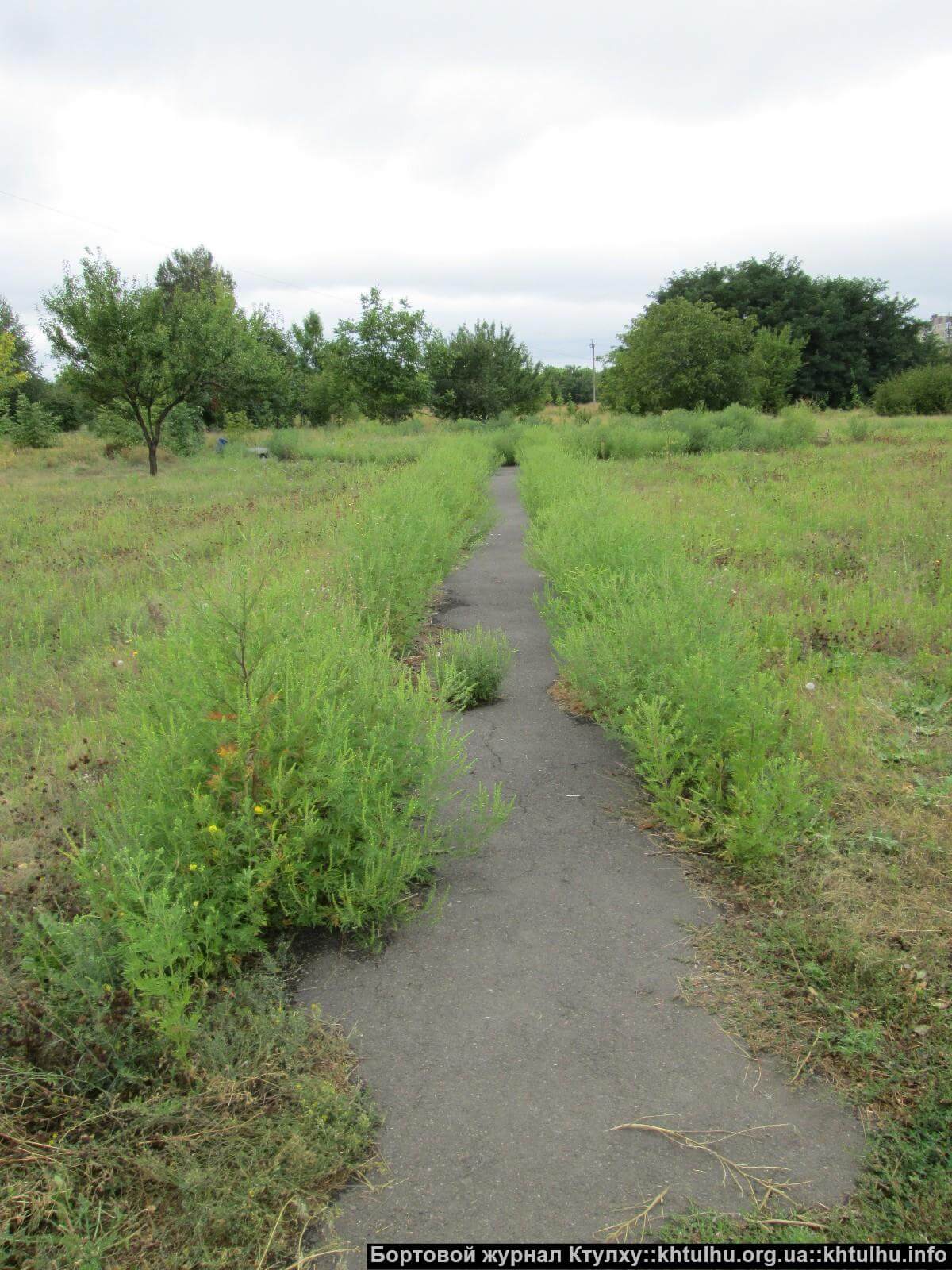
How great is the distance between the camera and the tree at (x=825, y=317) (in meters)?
46.2

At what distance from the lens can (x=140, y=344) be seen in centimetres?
2194

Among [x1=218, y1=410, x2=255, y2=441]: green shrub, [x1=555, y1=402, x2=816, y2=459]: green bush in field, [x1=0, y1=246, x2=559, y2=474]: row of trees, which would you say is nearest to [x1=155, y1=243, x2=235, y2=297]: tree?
[x1=0, y1=246, x2=559, y2=474]: row of trees

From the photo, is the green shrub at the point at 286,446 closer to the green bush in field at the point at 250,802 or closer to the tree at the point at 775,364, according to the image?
the tree at the point at 775,364

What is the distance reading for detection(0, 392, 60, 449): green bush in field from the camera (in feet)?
99.9

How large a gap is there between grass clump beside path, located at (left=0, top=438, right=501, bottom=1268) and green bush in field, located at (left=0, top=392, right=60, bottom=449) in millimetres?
30789

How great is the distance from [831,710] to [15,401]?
129 feet

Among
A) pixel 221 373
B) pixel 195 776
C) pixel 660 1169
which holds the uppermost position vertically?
pixel 221 373

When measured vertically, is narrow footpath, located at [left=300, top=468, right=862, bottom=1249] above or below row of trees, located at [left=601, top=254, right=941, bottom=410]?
below

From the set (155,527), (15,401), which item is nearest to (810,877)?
(155,527)

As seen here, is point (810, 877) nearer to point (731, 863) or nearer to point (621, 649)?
point (731, 863)

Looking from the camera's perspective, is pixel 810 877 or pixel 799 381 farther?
pixel 799 381

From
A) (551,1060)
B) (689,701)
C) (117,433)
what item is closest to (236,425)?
(117,433)

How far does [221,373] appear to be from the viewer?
23.7 metres

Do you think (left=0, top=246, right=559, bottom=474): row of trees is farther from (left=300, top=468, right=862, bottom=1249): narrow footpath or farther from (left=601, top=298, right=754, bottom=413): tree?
(left=300, top=468, right=862, bottom=1249): narrow footpath
